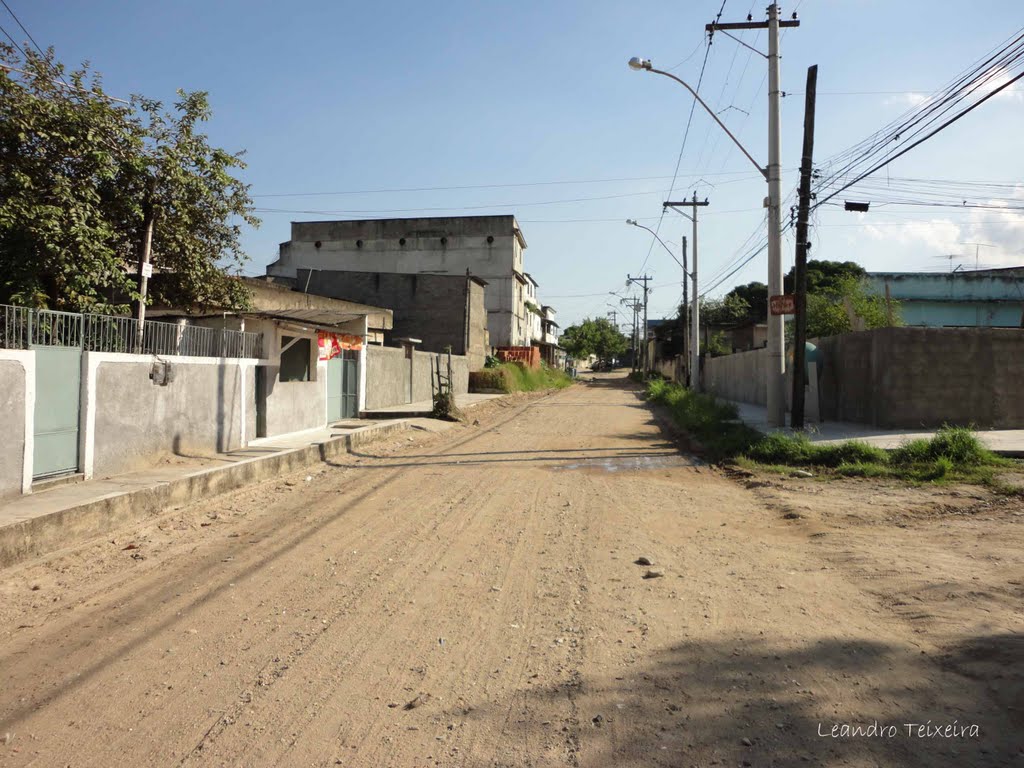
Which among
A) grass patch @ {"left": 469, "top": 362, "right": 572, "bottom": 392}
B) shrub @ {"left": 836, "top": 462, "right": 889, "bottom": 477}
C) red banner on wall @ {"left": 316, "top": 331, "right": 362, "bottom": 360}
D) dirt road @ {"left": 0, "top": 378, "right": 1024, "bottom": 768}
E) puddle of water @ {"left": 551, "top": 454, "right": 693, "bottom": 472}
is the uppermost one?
red banner on wall @ {"left": 316, "top": 331, "right": 362, "bottom": 360}

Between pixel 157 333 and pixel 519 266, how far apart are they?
163 feet

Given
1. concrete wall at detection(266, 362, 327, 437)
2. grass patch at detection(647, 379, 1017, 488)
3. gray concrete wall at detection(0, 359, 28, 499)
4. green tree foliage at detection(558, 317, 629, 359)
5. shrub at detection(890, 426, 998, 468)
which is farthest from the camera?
green tree foliage at detection(558, 317, 629, 359)

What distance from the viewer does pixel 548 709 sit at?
3678 millimetres

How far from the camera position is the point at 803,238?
15594 mm

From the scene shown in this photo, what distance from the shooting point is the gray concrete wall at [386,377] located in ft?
78.8

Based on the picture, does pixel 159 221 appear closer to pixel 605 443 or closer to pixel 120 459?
pixel 120 459

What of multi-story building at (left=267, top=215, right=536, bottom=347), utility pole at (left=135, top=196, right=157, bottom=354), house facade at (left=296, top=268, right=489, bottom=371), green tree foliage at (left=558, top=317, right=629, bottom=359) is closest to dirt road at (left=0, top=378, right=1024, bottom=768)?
utility pole at (left=135, top=196, right=157, bottom=354)

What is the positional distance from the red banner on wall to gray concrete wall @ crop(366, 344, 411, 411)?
2.90 metres

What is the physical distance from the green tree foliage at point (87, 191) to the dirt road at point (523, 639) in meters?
4.76

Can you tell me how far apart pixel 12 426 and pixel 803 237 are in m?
A: 14.3

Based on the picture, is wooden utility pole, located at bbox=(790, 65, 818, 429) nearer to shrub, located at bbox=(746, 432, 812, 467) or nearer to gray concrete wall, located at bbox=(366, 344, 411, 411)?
shrub, located at bbox=(746, 432, 812, 467)

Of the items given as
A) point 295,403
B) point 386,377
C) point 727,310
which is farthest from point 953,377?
point 727,310

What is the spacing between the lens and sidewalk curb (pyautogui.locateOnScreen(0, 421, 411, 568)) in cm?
671

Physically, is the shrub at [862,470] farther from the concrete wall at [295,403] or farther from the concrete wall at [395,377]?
the concrete wall at [395,377]
